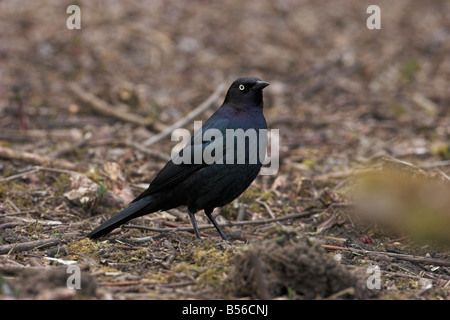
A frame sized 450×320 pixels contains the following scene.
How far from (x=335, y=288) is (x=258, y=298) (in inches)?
19.1

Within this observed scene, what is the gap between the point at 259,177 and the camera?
6.82 metres

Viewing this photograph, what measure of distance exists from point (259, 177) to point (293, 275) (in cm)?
334

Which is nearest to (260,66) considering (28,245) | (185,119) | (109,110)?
(185,119)

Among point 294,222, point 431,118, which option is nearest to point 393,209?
point 294,222

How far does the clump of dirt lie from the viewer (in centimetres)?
349

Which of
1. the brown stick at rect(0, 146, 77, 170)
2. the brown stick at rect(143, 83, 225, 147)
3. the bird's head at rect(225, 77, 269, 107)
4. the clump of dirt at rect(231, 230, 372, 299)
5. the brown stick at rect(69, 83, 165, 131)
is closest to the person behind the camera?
the clump of dirt at rect(231, 230, 372, 299)

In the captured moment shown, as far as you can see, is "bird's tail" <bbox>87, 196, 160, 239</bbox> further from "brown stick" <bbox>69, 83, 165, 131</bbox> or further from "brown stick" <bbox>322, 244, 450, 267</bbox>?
"brown stick" <bbox>69, 83, 165, 131</bbox>

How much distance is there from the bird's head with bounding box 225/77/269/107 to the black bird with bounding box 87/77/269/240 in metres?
0.14

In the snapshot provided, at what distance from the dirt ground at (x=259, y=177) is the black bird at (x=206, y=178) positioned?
268 millimetres

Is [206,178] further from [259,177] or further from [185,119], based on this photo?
[185,119]

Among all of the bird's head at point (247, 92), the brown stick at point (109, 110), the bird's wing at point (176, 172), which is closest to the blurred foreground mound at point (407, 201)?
the bird's head at point (247, 92)

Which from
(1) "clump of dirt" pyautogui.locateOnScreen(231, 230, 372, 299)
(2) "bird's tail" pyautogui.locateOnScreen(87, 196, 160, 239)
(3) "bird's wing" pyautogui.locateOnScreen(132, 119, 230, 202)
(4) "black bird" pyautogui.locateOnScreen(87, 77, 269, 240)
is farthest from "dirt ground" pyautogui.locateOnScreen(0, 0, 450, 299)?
(3) "bird's wing" pyautogui.locateOnScreen(132, 119, 230, 202)

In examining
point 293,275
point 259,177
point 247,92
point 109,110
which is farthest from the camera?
point 109,110

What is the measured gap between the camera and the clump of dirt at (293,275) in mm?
3486
